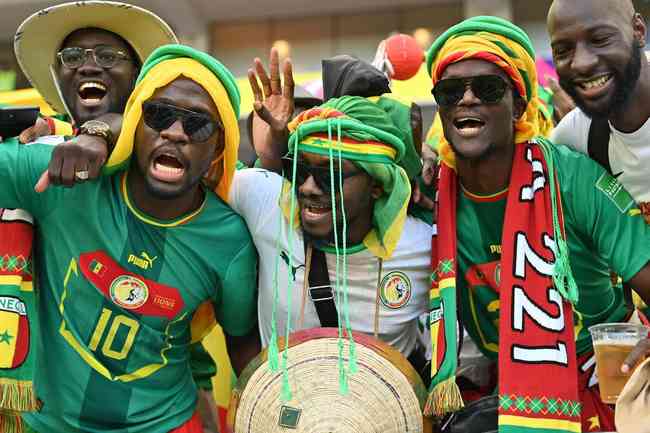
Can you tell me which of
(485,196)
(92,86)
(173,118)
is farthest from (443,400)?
(92,86)

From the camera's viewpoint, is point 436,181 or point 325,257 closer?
point 325,257

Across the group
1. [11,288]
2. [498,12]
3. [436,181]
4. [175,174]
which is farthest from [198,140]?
[498,12]

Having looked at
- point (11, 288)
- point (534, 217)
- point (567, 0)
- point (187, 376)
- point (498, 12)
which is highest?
point (498, 12)

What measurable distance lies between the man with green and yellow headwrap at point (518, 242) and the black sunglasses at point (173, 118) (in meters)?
1.05

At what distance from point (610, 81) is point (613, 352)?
119 centimetres

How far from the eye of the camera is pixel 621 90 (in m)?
3.80

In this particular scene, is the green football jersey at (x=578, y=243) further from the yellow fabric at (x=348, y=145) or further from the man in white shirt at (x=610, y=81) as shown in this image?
the yellow fabric at (x=348, y=145)

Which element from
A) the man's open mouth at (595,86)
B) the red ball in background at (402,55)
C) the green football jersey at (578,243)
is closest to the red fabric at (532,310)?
the green football jersey at (578,243)

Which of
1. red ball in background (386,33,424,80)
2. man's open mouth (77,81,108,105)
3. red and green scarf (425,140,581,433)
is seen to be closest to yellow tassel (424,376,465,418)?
red and green scarf (425,140,581,433)

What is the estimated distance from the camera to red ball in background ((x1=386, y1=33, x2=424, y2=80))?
20.9 ft

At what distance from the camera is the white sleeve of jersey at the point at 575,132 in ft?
13.1

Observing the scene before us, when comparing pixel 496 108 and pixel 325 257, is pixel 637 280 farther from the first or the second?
pixel 325 257

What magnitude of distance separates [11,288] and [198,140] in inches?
37.9

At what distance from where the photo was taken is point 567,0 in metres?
3.91
